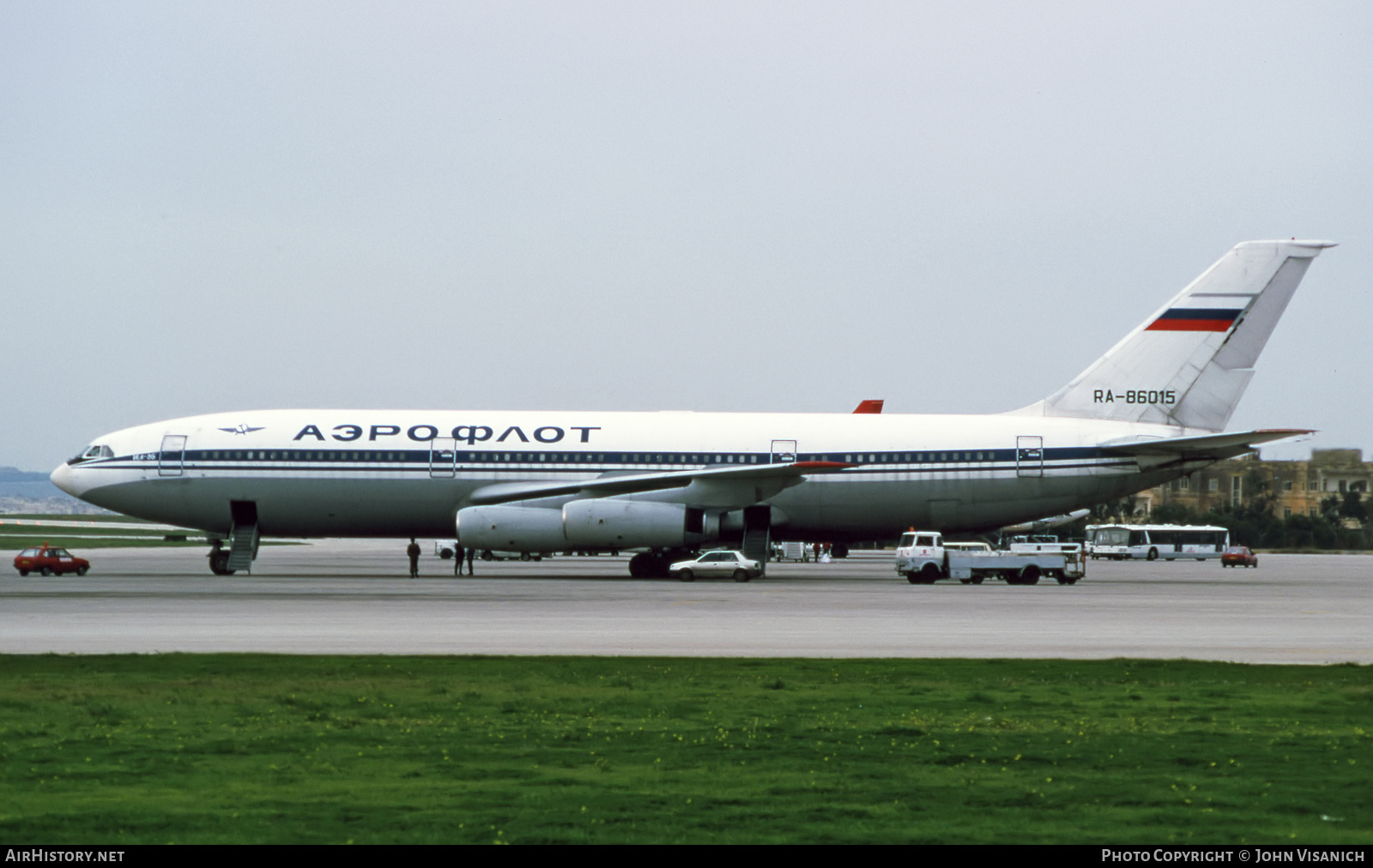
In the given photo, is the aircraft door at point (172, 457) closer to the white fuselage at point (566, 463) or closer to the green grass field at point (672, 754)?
the white fuselage at point (566, 463)

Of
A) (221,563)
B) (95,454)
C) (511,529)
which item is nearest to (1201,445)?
(511,529)

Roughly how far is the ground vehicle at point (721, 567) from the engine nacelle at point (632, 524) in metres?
0.83

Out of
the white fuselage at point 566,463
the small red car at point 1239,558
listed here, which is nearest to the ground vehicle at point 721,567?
the white fuselage at point 566,463

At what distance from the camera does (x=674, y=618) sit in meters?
29.0

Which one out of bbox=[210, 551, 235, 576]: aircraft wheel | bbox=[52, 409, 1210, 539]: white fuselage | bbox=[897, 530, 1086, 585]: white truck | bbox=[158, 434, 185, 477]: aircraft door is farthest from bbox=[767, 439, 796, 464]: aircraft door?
bbox=[158, 434, 185, 477]: aircraft door

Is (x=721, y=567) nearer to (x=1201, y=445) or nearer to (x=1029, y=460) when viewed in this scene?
(x=1029, y=460)

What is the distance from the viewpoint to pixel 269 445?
1890 inches

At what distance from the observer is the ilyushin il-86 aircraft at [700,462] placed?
47.8m

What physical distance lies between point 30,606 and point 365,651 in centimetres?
1276

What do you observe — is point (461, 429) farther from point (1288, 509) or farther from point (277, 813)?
point (1288, 509)

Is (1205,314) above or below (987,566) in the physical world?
above

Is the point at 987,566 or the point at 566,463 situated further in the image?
the point at 987,566

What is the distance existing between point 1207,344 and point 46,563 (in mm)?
39117

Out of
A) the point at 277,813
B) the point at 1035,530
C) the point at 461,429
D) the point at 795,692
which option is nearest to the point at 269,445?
the point at 461,429
